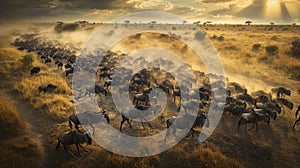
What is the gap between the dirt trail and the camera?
10586 mm

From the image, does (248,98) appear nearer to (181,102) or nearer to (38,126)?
(181,102)

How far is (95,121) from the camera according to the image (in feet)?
41.9

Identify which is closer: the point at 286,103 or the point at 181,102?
the point at 286,103

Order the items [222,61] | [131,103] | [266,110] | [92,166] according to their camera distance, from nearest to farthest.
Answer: [92,166], [266,110], [131,103], [222,61]

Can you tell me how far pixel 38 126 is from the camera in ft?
43.8

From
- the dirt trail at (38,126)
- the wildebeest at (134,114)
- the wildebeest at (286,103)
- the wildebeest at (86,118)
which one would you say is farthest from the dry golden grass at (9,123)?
the wildebeest at (286,103)

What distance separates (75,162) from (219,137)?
7.87 metres

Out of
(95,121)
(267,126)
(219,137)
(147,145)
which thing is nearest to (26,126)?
(95,121)

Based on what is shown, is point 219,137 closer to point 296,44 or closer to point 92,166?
point 92,166

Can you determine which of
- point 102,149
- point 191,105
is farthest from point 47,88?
point 191,105

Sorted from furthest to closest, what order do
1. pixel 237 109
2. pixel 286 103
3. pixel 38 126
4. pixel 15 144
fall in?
pixel 286 103 → pixel 237 109 → pixel 38 126 → pixel 15 144

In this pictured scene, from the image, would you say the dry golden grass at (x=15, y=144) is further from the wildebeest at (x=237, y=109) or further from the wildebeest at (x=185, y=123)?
the wildebeest at (x=237, y=109)

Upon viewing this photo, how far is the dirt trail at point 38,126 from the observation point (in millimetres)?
10586

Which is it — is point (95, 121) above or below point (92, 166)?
above
